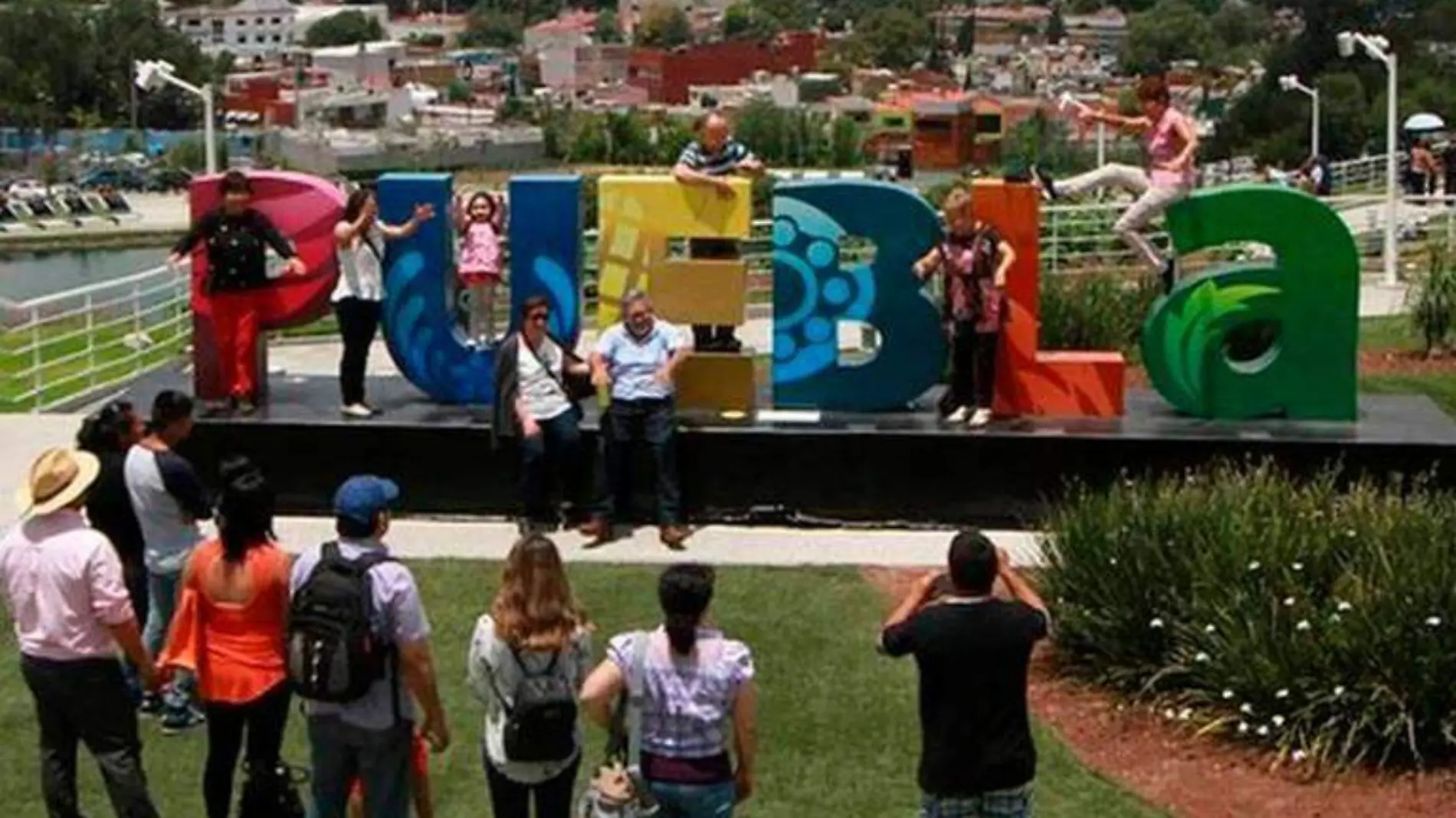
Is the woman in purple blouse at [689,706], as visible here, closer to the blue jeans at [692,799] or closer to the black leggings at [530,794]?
the blue jeans at [692,799]

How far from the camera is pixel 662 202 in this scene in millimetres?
15406

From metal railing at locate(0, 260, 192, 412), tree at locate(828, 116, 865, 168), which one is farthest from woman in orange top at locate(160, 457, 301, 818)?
tree at locate(828, 116, 865, 168)

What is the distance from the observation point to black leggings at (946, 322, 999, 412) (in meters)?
15.1

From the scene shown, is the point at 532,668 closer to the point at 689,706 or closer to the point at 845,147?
the point at 689,706

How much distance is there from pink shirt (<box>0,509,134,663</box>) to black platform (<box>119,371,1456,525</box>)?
6621 millimetres

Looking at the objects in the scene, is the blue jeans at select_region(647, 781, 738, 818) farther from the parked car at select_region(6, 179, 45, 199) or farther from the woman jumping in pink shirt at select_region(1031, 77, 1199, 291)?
the parked car at select_region(6, 179, 45, 199)

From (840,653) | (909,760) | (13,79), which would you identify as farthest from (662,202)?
(13,79)

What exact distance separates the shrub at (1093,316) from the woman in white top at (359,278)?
21.9 feet

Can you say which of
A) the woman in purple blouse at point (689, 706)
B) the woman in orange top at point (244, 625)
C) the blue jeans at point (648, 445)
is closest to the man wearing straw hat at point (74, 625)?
the woman in orange top at point (244, 625)

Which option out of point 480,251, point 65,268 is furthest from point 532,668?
point 65,268

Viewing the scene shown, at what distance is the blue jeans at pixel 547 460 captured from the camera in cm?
1441

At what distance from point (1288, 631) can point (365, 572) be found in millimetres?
4270

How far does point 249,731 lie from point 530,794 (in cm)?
124

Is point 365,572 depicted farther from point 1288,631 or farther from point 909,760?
point 1288,631
